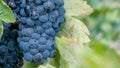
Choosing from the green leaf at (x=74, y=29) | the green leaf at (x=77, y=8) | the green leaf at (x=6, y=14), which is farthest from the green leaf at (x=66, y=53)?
the green leaf at (x=6, y=14)

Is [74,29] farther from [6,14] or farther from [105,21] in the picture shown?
[105,21]

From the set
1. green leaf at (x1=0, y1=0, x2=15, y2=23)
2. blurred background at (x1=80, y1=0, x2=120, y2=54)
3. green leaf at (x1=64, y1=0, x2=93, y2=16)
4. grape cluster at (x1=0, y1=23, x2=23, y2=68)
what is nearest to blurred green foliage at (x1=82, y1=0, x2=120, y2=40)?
blurred background at (x1=80, y1=0, x2=120, y2=54)

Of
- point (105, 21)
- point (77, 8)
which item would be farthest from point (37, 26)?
point (105, 21)

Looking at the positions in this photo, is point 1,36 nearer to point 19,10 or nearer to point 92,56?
point 19,10

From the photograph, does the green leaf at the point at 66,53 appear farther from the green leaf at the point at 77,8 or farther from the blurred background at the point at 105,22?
the blurred background at the point at 105,22

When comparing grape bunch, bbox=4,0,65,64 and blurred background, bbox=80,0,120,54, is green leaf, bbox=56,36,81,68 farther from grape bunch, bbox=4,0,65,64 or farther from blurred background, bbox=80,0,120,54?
blurred background, bbox=80,0,120,54

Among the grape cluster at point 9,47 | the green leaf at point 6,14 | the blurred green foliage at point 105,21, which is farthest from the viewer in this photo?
the blurred green foliage at point 105,21
